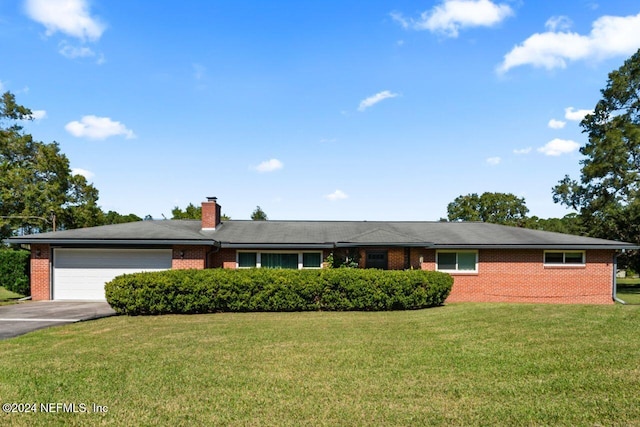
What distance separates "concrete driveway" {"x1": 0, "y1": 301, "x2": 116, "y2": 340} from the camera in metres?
11.1

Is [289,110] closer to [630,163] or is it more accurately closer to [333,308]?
[333,308]

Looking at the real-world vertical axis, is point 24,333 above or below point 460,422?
below

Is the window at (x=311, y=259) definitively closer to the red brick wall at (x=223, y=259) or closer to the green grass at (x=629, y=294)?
the red brick wall at (x=223, y=259)

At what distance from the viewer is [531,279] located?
1833 centimetres

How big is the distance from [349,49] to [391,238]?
26.0 feet

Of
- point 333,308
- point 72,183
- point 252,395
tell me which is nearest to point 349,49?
point 333,308

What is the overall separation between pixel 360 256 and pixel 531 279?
7.93m

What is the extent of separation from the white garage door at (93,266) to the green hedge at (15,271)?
181 cm

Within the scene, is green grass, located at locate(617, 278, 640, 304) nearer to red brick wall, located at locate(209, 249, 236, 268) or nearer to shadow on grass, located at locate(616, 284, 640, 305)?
shadow on grass, located at locate(616, 284, 640, 305)

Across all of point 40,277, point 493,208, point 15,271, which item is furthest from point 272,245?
point 493,208

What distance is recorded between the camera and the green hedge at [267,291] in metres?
13.3

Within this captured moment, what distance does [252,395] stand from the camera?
551 centimetres

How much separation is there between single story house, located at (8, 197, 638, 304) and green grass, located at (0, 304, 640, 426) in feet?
22.9

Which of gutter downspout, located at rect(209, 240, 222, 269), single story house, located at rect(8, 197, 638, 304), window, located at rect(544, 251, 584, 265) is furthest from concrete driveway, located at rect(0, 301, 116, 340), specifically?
window, located at rect(544, 251, 584, 265)
